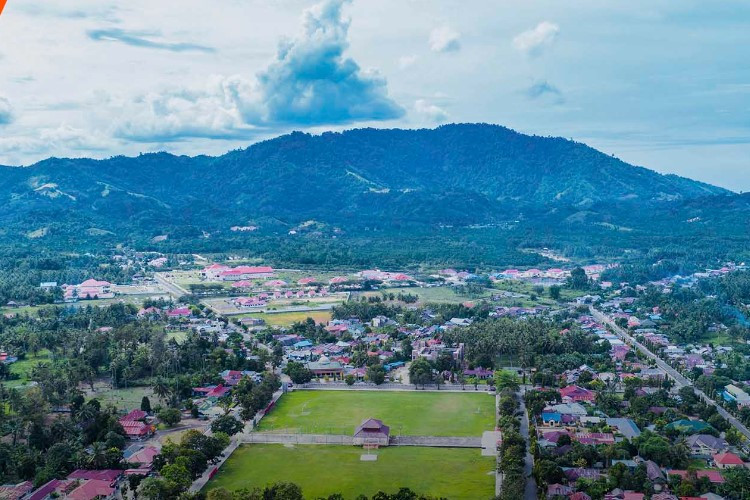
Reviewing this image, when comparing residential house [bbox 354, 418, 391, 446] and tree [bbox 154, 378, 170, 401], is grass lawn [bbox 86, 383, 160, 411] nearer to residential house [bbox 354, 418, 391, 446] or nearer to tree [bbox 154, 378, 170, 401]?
tree [bbox 154, 378, 170, 401]

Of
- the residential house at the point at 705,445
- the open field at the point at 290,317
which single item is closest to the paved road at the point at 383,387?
the residential house at the point at 705,445

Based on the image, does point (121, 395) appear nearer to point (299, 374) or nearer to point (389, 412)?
point (299, 374)

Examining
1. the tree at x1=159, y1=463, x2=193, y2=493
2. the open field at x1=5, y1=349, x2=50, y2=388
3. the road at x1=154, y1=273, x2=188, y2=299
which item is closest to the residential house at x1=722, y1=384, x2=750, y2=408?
the tree at x1=159, y1=463, x2=193, y2=493

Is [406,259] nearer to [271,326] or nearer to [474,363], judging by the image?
[271,326]

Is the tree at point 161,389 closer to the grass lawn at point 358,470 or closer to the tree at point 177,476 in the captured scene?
the grass lawn at point 358,470

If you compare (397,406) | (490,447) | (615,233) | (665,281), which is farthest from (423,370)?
(615,233)

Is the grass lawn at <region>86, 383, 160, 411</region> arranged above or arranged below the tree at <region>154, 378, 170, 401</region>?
below

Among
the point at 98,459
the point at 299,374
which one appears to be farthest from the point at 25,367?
the point at 98,459
